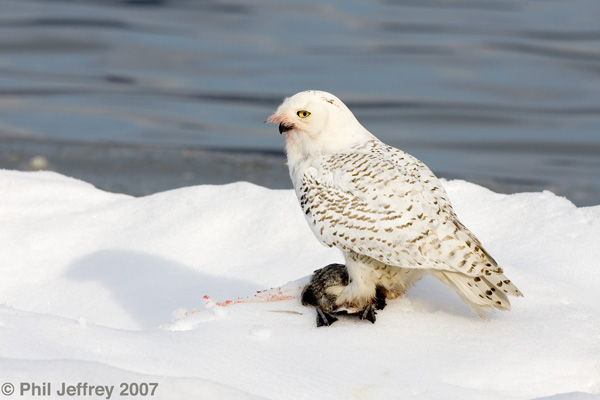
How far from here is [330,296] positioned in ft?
13.8

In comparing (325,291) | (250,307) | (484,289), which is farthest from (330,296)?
(484,289)

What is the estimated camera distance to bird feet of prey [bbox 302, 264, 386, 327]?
4.05 metres

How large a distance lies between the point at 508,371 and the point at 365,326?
0.64 metres

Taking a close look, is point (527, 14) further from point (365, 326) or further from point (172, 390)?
point (172, 390)

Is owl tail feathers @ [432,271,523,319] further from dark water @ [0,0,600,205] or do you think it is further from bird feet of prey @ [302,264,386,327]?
dark water @ [0,0,600,205]

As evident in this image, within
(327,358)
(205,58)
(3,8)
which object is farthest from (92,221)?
(3,8)

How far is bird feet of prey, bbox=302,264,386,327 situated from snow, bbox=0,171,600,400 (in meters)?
0.04

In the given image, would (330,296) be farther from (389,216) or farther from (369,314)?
(389,216)

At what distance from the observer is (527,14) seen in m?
16.7

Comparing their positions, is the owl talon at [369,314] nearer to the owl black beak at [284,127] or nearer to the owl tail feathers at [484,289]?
the owl tail feathers at [484,289]

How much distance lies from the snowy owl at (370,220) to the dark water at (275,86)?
16.4ft

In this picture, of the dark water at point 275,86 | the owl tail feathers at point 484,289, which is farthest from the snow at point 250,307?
the dark water at point 275,86

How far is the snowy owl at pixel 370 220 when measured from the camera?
12.6 ft

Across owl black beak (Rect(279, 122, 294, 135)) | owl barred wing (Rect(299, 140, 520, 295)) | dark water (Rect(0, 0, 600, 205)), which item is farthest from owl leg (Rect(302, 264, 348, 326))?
dark water (Rect(0, 0, 600, 205))
